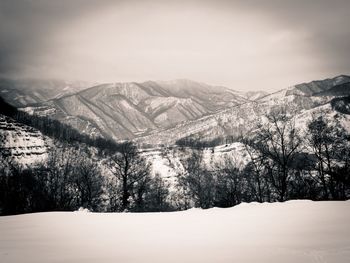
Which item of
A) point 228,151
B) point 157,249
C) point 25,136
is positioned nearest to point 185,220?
point 157,249

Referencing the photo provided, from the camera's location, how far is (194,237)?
8555 mm

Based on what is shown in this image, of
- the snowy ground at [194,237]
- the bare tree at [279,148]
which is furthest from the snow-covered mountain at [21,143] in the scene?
the snowy ground at [194,237]

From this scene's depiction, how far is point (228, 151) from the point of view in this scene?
606ft

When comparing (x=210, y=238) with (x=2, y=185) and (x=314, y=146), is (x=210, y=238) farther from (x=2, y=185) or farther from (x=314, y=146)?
(x=2, y=185)

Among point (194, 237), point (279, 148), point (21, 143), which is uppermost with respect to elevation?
point (21, 143)

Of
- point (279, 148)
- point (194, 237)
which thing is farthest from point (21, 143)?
point (194, 237)

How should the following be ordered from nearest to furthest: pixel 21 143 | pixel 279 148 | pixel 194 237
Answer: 1. pixel 194 237
2. pixel 279 148
3. pixel 21 143

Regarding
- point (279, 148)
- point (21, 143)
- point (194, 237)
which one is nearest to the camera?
point (194, 237)

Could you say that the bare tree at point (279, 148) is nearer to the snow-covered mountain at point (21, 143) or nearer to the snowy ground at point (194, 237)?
the snowy ground at point (194, 237)

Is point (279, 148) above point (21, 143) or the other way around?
the other way around

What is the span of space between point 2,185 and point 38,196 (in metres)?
3.88

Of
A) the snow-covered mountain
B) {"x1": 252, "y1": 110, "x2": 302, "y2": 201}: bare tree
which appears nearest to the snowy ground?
{"x1": 252, "y1": 110, "x2": 302, "y2": 201}: bare tree

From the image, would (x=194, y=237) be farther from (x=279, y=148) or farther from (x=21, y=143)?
(x=21, y=143)

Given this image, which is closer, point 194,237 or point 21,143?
point 194,237
